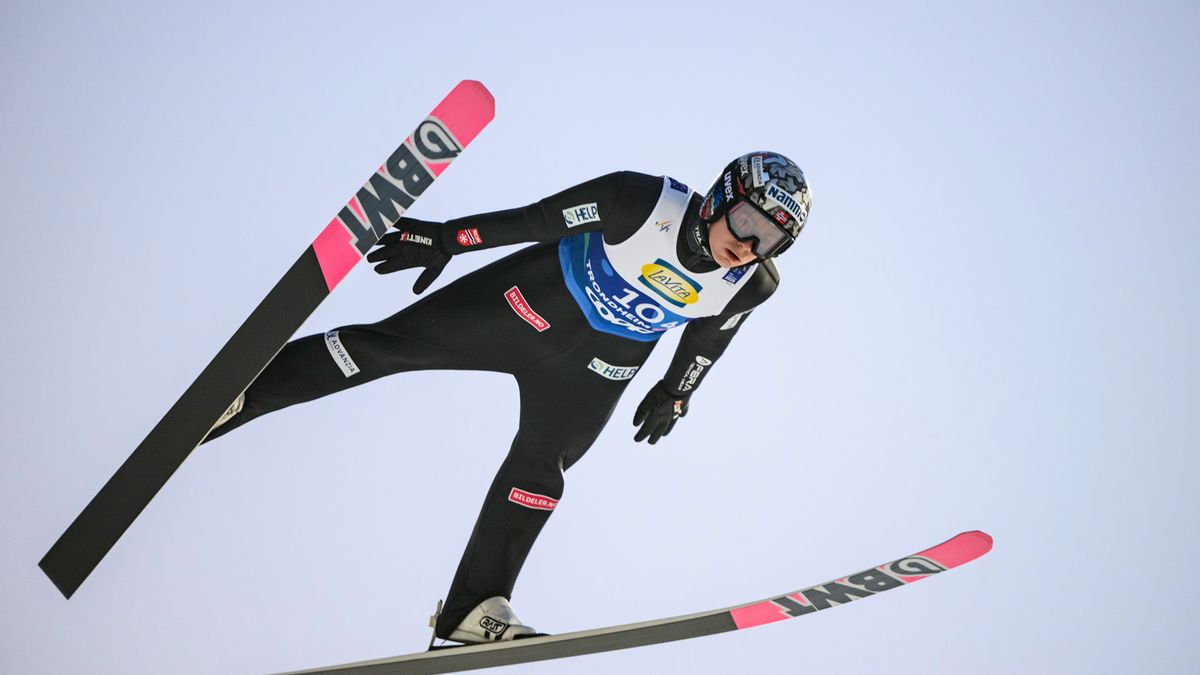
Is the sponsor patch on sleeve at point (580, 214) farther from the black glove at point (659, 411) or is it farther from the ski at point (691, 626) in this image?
the ski at point (691, 626)

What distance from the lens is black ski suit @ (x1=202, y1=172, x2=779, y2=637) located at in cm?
296

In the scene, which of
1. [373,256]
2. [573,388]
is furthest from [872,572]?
[373,256]

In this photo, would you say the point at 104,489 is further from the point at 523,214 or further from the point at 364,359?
the point at 523,214

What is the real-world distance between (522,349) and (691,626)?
91 centimetres

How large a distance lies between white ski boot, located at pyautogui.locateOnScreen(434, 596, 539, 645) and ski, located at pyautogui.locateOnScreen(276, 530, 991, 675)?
2.5 inches

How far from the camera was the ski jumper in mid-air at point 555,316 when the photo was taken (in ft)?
9.57

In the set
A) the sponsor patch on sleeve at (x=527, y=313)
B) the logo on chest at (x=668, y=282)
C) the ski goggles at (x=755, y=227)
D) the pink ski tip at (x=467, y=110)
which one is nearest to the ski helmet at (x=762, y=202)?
the ski goggles at (x=755, y=227)

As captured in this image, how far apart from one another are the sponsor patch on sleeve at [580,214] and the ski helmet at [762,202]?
10.8 inches

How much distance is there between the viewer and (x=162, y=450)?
2820 mm

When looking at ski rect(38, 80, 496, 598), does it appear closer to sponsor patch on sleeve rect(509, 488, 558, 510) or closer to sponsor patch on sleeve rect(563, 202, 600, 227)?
sponsor patch on sleeve rect(563, 202, 600, 227)

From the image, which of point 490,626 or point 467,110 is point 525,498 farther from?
point 467,110

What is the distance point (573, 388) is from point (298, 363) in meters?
0.75

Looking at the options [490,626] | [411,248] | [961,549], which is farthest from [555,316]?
[961,549]

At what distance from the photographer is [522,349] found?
3127 mm
